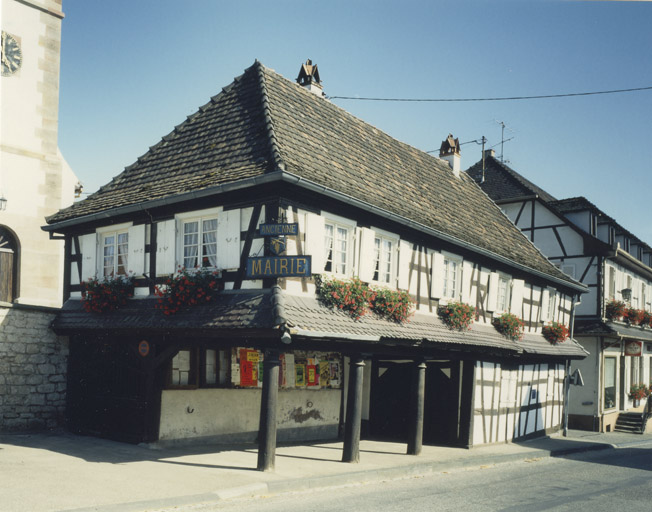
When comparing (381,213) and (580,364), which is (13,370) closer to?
(381,213)

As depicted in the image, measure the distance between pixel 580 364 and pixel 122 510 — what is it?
68.2ft

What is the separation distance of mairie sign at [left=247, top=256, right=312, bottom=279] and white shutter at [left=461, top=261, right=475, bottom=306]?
25.2 feet

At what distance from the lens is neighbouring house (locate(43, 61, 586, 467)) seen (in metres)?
12.3

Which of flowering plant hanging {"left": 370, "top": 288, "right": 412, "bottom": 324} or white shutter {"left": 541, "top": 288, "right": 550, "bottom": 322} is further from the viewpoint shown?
white shutter {"left": 541, "top": 288, "right": 550, "bottom": 322}

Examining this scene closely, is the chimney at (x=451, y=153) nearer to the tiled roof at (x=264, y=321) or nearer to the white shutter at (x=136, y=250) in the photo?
the tiled roof at (x=264, y=321)

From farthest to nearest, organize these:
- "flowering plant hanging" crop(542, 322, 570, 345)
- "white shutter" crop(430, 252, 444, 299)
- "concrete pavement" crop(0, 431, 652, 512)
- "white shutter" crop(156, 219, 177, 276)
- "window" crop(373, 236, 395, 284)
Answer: "flowering plant hanging" crop(542, 322, 570, 345)
"white shutter" crop(430, 252, 444, 299)
"window" crop(373, 236, 395, 284)
"white shutter" crop(156, 219, 177, 276)
"concrete pavement" crop(0, 431, 652, 512)

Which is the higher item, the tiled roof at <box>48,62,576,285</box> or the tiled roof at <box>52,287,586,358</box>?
the tiled roof at <box>48,62,576,285</box>

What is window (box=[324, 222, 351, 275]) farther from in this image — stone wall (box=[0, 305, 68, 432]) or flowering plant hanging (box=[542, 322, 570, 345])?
flowering plant hanging (box=[542, 322, 570, 345])

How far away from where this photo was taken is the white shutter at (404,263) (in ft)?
50.3

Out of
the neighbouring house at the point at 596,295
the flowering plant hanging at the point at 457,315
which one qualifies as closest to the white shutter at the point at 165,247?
the flowering plant hanging at the point at 457,315

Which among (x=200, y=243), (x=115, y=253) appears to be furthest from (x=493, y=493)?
(x=115, y=253)

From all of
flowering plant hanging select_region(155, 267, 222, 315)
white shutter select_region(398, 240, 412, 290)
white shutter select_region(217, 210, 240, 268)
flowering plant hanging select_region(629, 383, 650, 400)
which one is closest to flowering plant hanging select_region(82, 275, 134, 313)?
flowering plant hanging select_region(155, 267, 222, 315)

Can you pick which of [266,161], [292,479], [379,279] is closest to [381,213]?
[379,279]

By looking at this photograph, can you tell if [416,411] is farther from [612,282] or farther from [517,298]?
[612,282]
